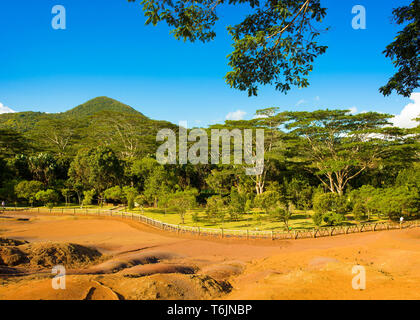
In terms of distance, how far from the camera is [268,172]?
116 ft

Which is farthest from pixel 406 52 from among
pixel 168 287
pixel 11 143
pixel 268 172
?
pixel 11 143

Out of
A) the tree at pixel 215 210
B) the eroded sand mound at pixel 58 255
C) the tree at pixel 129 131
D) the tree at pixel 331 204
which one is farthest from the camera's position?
the tree at pixel 129 131

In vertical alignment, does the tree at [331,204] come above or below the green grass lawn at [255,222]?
above

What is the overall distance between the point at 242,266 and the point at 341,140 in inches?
971

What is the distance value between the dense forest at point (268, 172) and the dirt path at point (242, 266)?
4712 millimetres

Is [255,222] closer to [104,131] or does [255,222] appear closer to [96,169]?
[96,169]

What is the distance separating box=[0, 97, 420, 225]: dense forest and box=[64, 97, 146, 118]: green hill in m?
65.0

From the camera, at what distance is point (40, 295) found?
5590mm

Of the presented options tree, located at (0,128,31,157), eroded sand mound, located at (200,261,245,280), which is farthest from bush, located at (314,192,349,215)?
tree, located at (0,128,31,157)

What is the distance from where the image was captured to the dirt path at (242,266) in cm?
614

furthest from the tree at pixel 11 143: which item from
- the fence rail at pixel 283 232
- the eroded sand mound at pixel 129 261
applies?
the eroded sand mound at pixel 129 261

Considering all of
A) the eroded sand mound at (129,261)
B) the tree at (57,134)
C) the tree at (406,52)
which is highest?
the tree at (57,134)

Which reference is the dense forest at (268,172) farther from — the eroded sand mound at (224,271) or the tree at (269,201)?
the eroded sand mound at (224,271)

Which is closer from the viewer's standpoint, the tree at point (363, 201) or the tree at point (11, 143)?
the tree at point (363, 201)
